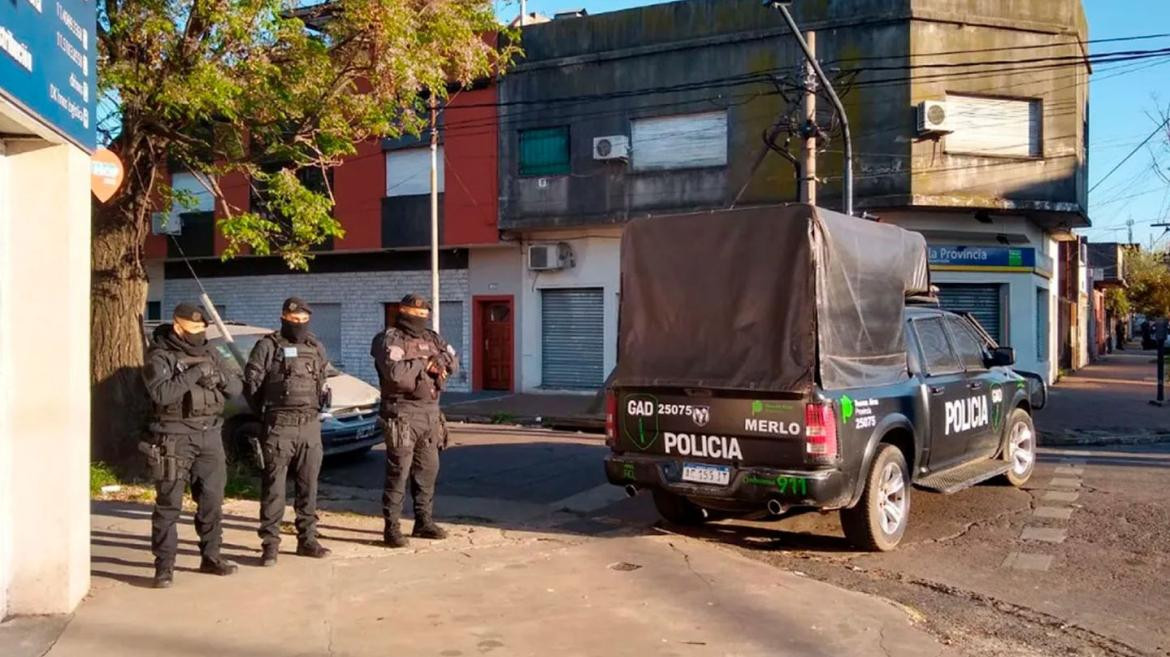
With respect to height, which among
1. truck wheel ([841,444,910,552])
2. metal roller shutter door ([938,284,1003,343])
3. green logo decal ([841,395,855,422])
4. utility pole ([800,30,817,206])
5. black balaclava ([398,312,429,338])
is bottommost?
truck wheel ([841,444,910,552])

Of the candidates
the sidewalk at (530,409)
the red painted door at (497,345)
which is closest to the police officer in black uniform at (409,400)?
the sidewalk at (530,409)

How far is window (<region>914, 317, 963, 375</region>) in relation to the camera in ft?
27.1

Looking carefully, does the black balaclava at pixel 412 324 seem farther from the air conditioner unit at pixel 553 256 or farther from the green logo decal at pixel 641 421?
the air conditioner unit at pixel 553 256

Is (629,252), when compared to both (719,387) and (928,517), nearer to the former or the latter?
(719,387)

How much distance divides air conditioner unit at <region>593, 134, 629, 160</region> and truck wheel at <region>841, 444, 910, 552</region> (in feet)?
46.4

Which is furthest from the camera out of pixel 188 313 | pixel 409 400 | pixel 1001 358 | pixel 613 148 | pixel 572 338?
pixel 572 338

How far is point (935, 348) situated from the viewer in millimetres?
8469

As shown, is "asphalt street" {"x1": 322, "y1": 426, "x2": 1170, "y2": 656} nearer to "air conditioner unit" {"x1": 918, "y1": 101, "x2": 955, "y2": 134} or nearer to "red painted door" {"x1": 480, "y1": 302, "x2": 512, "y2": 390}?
"air conditioner unit" {"x1": 918, "y1": 101, "x2": 955, "y2": 134}

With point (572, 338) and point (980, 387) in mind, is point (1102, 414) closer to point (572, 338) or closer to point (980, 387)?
point (980, 387)

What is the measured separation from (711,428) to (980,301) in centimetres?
1503

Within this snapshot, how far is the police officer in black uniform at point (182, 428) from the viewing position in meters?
5.96

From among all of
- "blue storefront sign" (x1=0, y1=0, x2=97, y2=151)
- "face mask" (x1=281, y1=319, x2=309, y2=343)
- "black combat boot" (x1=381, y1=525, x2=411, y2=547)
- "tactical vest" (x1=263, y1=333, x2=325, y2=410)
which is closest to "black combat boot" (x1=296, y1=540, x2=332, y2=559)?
"black combat boot" (x1=381, y1=525, x2=411, y2=547)

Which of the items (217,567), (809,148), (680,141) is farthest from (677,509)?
(680,141)

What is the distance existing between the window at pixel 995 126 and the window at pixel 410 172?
11.0 meters
